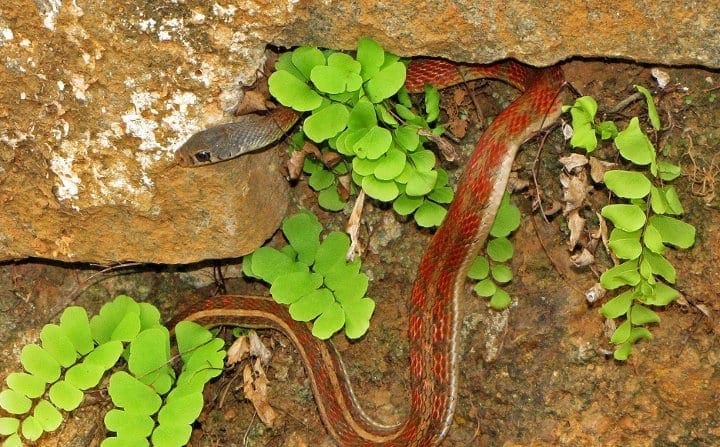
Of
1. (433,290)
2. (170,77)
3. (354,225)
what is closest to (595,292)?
(433,290)

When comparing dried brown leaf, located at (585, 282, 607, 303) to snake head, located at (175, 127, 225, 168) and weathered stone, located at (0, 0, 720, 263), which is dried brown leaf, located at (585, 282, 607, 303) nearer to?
weathered stone, located at (0, 0, 720, 263)

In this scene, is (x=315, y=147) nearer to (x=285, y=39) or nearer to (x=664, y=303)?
(x=285, y=39)

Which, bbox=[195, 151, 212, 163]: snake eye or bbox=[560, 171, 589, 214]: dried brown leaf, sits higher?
bbox=[560, 171, 589, 214]: dried brown leaf

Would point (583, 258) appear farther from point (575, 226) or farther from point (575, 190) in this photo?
point (575, 190)

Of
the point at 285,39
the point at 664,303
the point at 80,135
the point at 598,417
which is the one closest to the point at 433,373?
the point at 598,417

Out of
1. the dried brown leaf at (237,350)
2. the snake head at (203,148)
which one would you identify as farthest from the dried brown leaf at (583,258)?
the dried brown leaf at (237,350)

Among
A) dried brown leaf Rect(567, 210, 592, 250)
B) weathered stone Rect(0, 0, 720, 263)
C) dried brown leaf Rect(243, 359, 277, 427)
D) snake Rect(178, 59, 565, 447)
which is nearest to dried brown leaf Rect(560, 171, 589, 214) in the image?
dried brown leaf Rect(567, 210, 592, 250)

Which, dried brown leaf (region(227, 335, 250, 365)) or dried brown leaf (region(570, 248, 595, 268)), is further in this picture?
dried brown leaf (region(227, 335, 250, 365))
